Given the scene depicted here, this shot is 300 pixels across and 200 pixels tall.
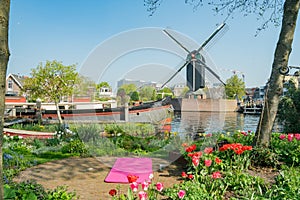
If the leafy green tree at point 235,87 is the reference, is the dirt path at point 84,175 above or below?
below

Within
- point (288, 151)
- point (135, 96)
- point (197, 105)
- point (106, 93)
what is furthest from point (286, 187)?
point (197, 105)

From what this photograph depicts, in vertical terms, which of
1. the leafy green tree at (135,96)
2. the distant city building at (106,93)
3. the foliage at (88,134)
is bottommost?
the foliage at (88,134)

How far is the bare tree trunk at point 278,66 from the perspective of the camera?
158 inches

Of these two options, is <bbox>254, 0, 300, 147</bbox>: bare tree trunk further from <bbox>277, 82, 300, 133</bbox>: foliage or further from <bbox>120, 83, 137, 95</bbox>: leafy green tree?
<bbox>120, 83, 137, 95</bbox>: leafy green tree

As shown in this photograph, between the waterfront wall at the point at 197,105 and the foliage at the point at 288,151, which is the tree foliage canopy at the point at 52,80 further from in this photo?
the waterfront wall at the point at 197,105

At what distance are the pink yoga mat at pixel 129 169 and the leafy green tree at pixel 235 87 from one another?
46.4 meters

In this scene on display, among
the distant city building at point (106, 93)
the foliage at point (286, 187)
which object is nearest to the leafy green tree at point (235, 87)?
the distant city building at point (106, 93)

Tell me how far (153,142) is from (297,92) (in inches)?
303

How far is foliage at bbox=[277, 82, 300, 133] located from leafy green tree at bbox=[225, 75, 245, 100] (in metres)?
38.7

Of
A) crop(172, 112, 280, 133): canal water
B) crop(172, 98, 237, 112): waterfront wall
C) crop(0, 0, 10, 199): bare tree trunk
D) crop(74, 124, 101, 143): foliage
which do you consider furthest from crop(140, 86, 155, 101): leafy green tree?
crop(0, 0, 10, 199): bare tree trunk

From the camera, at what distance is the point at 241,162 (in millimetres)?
3703

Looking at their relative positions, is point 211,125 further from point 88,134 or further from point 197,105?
point 197,105

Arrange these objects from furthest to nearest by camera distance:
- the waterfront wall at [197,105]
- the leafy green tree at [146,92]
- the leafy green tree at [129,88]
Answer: the waterfront wall at [197,105] → the leafy green tree at [146,92] → the leafy green tree at [129,88]

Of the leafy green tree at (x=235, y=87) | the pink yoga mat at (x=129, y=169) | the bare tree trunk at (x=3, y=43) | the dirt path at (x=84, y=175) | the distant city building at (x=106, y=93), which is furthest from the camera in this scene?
the leafy green tree at (x=235, y=87)
